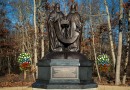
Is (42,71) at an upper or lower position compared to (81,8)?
lower

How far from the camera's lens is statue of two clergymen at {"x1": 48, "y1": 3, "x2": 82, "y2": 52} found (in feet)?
30.7

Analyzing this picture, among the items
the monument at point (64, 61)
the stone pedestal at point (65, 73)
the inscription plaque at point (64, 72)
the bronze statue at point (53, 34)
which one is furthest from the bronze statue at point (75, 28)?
the inscription plaque at point (64, 72)

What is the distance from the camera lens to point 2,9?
28.2 metres

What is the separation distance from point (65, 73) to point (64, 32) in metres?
1.56

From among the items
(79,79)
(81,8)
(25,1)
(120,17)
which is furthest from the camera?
(25,1)

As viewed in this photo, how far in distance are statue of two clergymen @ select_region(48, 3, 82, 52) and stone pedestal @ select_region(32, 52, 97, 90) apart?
1.86 ft

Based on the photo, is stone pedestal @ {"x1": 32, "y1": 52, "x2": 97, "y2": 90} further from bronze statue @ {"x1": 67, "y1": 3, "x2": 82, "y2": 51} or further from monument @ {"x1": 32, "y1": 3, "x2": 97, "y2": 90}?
bronze statue @ {"x1": 67, "y1": 3, "x2": 82, "y2": 51}

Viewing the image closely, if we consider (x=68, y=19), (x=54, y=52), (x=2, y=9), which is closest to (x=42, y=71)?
(x=54, y=52)

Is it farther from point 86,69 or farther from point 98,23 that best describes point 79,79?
point 98,23

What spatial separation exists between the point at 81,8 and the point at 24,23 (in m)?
6.64

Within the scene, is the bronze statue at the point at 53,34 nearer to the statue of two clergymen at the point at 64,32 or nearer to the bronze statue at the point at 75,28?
the statue of two clergymen at the point at 64,32

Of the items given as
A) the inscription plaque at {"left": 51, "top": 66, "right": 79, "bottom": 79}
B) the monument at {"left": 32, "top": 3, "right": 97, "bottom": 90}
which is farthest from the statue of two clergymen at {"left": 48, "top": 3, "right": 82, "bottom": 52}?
the inscription plaque at {"left": 51, "top": 66, "right": 79, "bottom": 79}

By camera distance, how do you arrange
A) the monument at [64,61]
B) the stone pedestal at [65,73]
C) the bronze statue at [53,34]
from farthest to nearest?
the bronze statue at [53,34]
the monument at [64,61]
the stone pedestal at [65,73]

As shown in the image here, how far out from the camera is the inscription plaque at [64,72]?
338 inches
